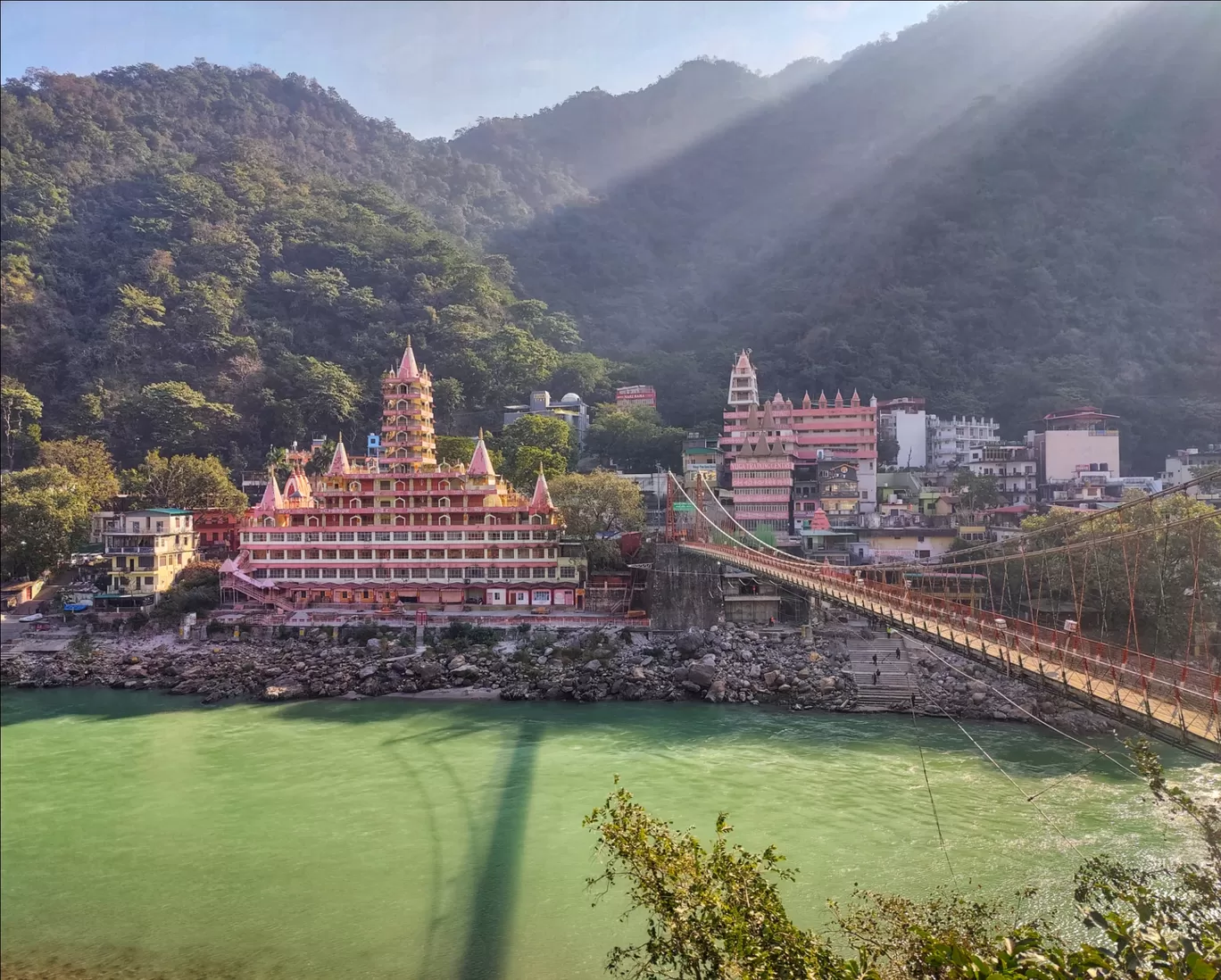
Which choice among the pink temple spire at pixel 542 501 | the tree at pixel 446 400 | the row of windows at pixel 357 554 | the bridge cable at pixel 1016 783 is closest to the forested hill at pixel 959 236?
the tree at pixel 446 400

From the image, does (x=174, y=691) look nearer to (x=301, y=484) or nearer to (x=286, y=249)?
(x=301, y=484)

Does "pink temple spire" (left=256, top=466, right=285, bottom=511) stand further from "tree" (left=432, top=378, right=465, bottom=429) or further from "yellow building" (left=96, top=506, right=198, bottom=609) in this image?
"tree" (left=432, top=378, right=465, bottom=429)

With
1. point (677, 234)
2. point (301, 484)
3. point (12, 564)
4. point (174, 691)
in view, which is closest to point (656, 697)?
point (174, 691)

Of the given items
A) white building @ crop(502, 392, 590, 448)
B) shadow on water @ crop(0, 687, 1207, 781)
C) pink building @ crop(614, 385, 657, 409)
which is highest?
pink building @ crop(614, 385, 657, 409)

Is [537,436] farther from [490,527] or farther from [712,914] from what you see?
[712,914]

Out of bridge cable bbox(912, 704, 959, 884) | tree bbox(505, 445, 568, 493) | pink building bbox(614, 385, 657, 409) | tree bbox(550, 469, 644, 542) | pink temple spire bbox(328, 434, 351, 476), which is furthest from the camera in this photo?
pink building bbox(614, 385, 657, 409)

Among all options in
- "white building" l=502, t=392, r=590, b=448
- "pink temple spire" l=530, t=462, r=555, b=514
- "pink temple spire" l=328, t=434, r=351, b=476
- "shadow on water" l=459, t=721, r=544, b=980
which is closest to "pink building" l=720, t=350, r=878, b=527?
"white building" l=502, t=392, r=590, b=448

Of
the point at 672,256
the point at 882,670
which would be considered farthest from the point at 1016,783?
the point at 672,256
